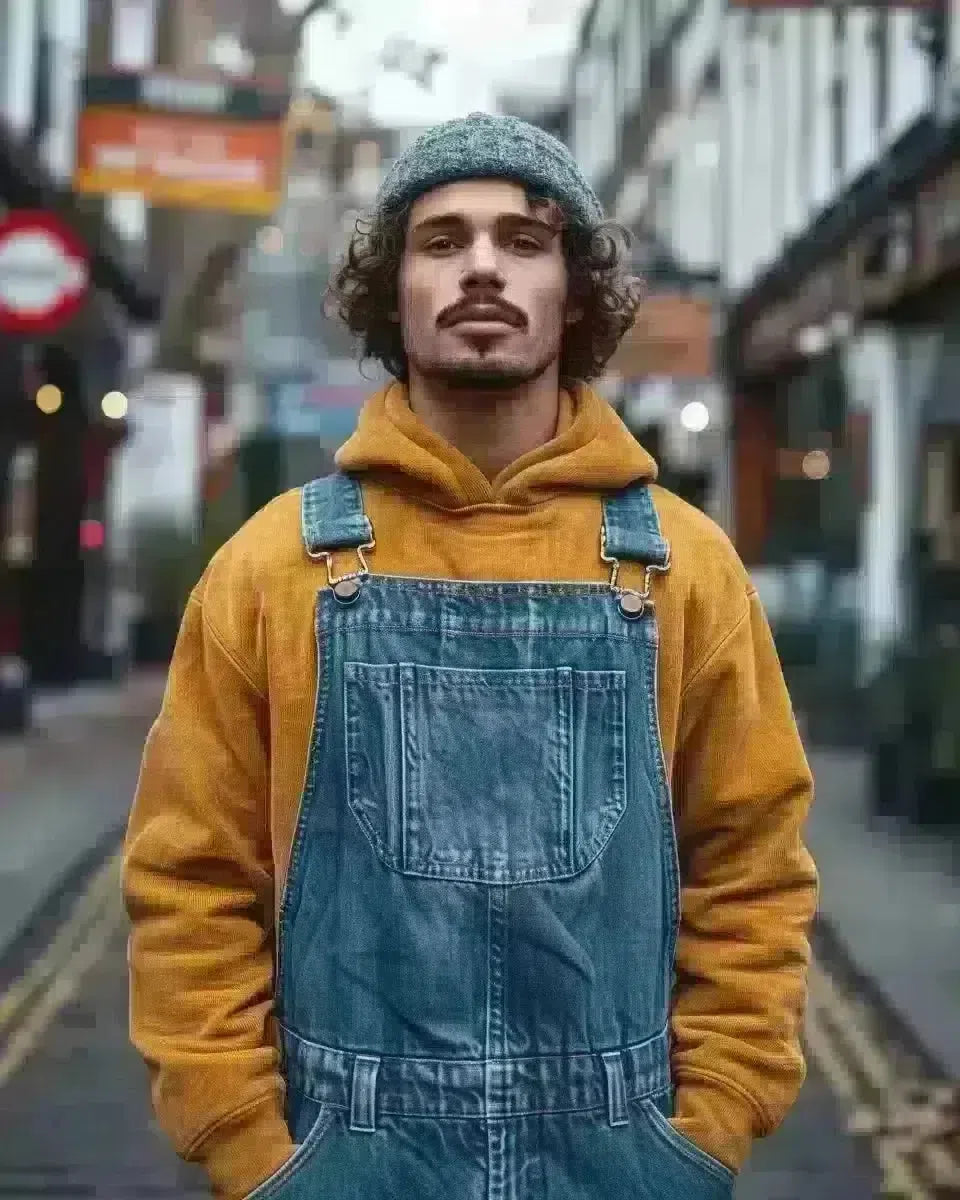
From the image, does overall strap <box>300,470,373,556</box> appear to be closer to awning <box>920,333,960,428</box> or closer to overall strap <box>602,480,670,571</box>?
overall strap <box>602,480,670,571</box>

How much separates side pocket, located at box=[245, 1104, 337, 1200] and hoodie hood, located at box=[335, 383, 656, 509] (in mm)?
690

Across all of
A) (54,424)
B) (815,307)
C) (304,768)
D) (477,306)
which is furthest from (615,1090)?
(54,424)

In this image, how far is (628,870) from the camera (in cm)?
171

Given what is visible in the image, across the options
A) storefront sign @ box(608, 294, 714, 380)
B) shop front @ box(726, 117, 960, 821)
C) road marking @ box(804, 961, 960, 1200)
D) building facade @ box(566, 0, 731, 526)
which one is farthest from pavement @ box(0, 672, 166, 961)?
shop front @ box(726, 117, 960, 821)

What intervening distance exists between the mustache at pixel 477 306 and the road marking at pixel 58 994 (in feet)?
9.09

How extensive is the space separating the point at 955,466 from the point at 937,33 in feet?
7.73

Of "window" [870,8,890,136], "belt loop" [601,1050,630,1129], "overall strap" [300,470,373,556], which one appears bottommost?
"belt loop" [601,1050,630,1129]

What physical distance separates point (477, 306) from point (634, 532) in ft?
1.00

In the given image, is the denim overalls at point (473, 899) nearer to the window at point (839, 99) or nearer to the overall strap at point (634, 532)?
the overall strap at point (634, 532)

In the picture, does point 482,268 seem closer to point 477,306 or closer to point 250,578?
point 477,306

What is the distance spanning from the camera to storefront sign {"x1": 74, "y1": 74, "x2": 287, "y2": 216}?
5.30 metres

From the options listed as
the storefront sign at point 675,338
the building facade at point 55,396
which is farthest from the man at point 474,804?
the building facade at point 55,396

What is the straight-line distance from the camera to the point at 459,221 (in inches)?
67.9

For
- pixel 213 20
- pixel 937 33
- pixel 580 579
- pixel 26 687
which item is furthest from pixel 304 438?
pixel 26 687
